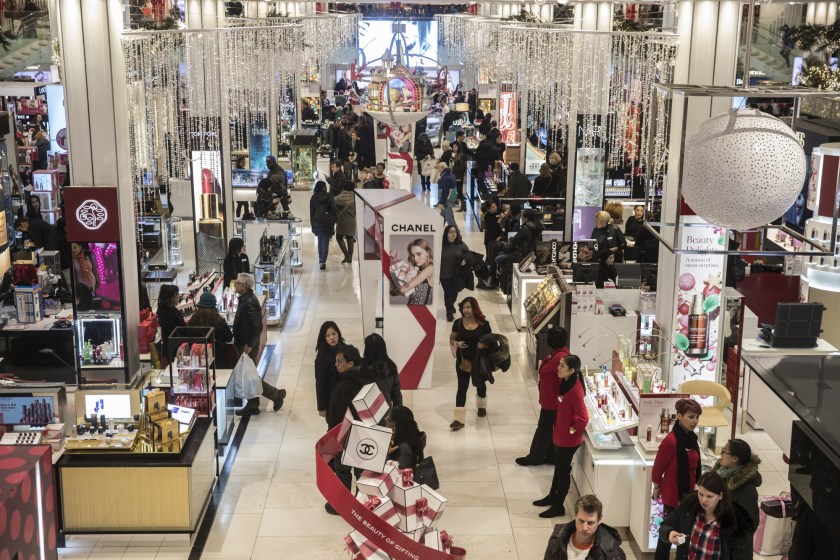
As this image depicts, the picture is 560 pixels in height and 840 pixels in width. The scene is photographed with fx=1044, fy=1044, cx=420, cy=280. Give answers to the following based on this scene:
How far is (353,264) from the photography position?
50.1 ft

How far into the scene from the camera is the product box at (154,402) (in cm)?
704

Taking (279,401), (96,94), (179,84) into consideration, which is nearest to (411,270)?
(279,401)

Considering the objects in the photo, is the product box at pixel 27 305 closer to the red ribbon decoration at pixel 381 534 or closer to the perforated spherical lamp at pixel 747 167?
the red ribbon decoration at pixel 381 534

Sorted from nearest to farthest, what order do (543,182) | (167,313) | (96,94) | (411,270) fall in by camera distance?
(96,94) → (167,313) → (411,270) → (543,182)

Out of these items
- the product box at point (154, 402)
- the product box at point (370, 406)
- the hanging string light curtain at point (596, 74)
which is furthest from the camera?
the hanging string light curtain at point (596, 74)

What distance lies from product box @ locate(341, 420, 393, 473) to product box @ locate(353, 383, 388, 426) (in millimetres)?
168

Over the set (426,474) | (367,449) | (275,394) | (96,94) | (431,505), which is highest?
(96,94)

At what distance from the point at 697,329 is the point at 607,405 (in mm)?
1465

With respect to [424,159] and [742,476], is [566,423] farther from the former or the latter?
[424,159]

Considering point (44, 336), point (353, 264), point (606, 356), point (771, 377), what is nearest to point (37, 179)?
point (353, 264)

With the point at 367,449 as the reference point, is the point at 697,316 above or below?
above

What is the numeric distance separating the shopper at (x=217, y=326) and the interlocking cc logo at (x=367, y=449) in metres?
3.26

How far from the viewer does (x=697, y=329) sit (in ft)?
29.1

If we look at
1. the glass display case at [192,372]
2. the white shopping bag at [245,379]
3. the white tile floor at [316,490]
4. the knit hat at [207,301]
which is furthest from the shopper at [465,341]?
the glass display case at [192,372]
